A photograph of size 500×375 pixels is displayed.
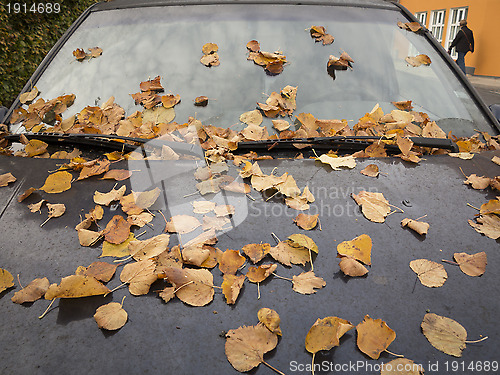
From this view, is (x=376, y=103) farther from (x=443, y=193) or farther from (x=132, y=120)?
(x=132, y=120)

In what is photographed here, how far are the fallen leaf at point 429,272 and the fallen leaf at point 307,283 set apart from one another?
0.84ft

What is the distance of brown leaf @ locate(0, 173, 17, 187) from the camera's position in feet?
4.38

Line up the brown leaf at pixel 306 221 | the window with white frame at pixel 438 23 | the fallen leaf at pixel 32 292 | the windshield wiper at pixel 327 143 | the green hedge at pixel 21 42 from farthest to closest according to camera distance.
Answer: the window with white frame at pixel 438 23 < the green hedge at pixel 21 42 < the windshield wiper at pixel 327 143 < the brown leaf at pixel 306 221 < the fallen leaf at pixel 32 292

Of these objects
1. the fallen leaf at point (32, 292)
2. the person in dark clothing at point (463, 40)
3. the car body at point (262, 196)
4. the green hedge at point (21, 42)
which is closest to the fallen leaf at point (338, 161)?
the car body at point (262, 196)

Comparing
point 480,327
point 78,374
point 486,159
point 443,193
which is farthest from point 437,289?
point 78,374

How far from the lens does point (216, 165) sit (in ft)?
4.50

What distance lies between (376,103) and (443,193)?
59 cm

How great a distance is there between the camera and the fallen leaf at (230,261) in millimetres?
1027

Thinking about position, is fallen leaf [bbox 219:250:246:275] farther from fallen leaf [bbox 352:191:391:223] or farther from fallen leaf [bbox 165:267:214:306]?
fallen leaf [bbox 352:191:391:223]

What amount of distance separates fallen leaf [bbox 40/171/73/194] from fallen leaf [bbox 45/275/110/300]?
45cm

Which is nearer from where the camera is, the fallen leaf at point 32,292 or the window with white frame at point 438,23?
the fallen leaf at point 32,292

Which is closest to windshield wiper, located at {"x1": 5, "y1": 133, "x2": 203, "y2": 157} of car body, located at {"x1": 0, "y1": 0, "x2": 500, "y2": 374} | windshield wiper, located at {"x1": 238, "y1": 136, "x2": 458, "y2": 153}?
car body, located at {"x1": 0, "y1": 0, "x2": 500, "y2": 374}

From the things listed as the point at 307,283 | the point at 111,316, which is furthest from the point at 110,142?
the point at 307,283

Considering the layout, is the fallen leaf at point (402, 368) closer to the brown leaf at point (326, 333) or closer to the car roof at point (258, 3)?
the brown leaf at point (326, 333)
